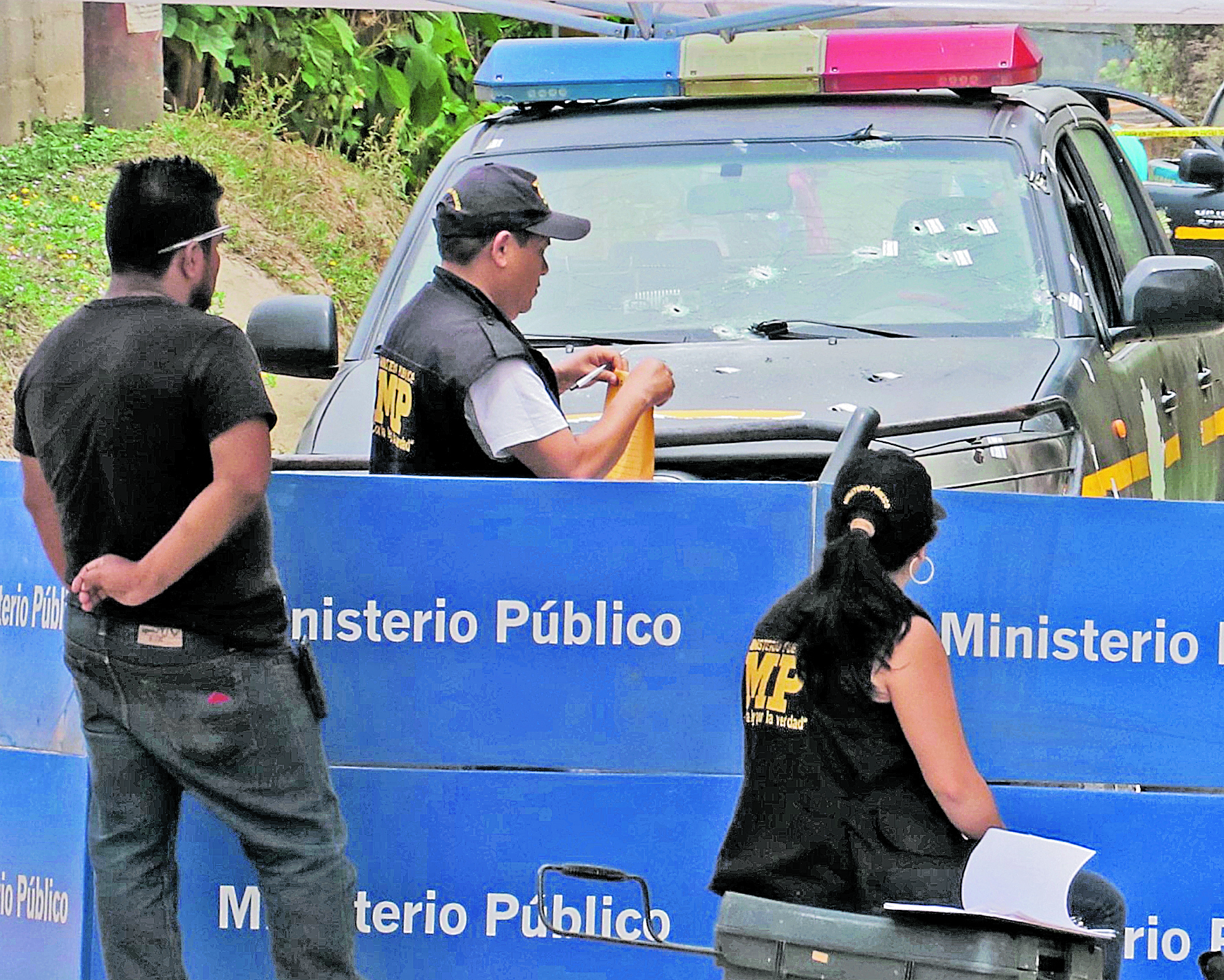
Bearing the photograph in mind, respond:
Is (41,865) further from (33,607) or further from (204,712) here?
(204,712)

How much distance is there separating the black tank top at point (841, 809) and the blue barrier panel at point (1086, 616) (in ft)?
2.71

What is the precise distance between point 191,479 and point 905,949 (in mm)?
1554

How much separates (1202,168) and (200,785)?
40.5ft

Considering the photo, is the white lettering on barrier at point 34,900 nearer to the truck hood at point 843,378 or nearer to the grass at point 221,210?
the truck hood at point 843,378

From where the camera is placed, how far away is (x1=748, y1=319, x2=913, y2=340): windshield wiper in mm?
6078

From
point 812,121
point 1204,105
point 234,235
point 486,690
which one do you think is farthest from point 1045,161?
point 1204,105

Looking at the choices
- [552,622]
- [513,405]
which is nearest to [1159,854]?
[552,622]

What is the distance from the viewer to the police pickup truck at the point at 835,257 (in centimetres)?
576

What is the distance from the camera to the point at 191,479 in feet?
13.0

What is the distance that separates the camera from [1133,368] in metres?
6.47

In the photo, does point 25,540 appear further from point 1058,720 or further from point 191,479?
point 1058,720

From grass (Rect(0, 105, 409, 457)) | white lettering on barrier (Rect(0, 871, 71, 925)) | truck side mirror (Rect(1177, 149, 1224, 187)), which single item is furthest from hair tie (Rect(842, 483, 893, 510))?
truck side mirror (Rect(1177, 149, 1224, 187))

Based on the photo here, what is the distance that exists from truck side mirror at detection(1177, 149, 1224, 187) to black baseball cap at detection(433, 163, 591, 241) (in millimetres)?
11349

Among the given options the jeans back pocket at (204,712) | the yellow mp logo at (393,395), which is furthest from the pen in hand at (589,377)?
the jeans back pocket at (204,712)
